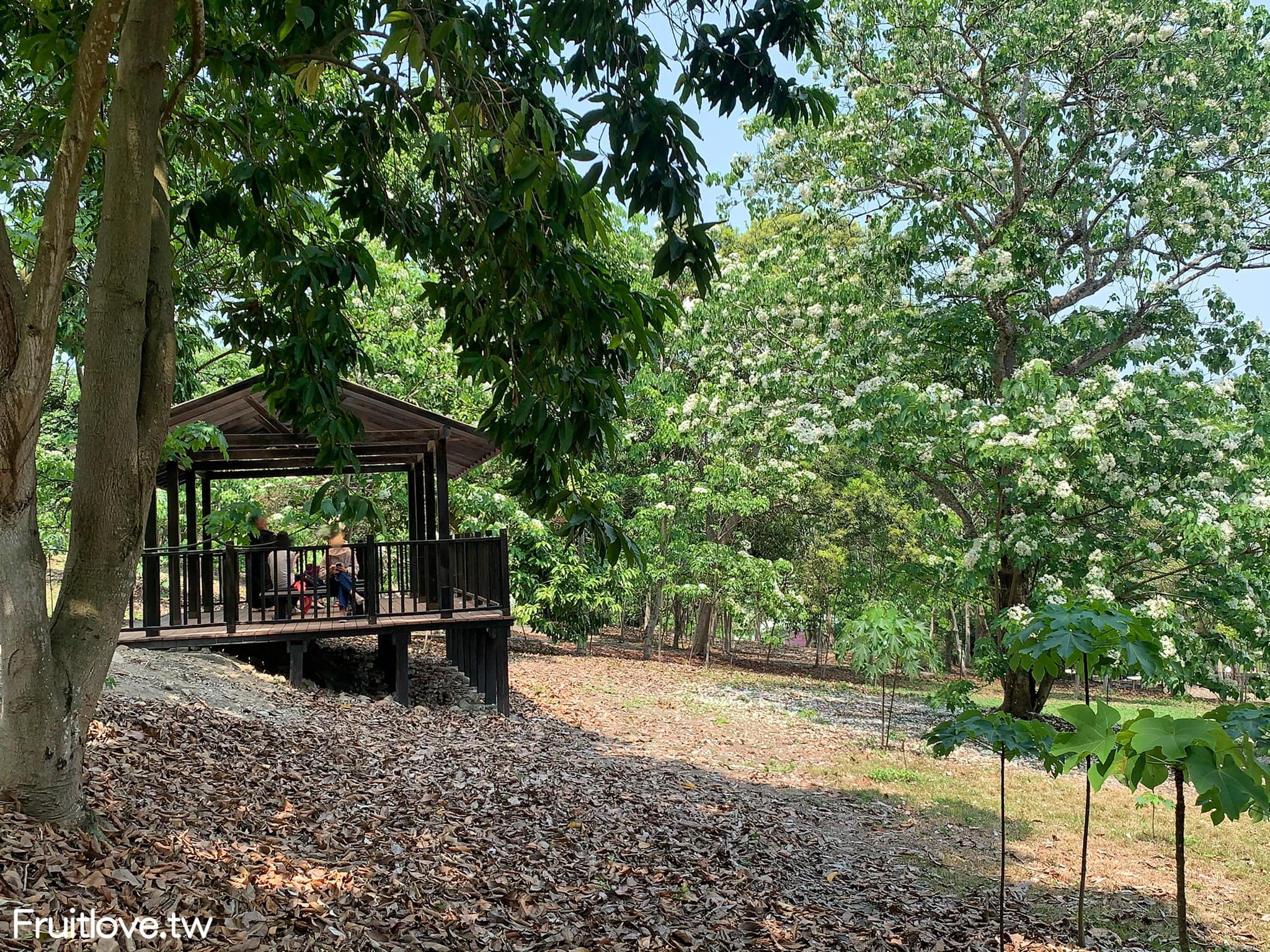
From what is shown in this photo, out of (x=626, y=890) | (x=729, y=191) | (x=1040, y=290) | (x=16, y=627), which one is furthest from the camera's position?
(x=729, y=191)

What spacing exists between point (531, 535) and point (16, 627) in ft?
46.3

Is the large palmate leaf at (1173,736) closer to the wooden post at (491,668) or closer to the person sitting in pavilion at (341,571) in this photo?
the wooden post at (491,668)

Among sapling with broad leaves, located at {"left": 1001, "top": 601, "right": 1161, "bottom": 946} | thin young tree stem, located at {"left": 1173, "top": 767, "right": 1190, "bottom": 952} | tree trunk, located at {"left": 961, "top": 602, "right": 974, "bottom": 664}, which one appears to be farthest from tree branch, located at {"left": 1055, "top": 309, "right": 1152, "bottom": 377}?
tree trunk, located at {"left": 961, "top": 602, "right": 974, "bottom": 664}

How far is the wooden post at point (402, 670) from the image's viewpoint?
410 inches

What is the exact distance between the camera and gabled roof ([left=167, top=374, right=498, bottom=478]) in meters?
10.2

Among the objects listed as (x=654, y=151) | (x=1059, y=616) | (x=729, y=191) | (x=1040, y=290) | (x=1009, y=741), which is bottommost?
(x=1009, y=741)

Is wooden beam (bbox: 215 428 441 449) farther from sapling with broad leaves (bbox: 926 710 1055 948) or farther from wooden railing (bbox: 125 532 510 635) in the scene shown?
sapling with broad leaves (bbox: 926 710 1055 948)

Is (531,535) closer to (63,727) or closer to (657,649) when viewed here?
(657,649)

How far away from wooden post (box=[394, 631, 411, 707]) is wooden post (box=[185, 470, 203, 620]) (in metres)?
2.28

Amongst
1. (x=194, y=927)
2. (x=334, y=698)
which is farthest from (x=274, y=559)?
(x=194, y=927)

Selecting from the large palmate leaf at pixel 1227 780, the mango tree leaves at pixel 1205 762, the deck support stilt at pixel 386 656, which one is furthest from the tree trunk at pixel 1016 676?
the large palmate leaf at pixel 1227 780

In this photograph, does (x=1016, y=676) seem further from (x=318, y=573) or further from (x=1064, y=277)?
(x=318, y=573)

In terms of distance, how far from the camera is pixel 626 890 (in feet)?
17.2

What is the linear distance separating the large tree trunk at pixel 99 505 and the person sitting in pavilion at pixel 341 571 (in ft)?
22.7
